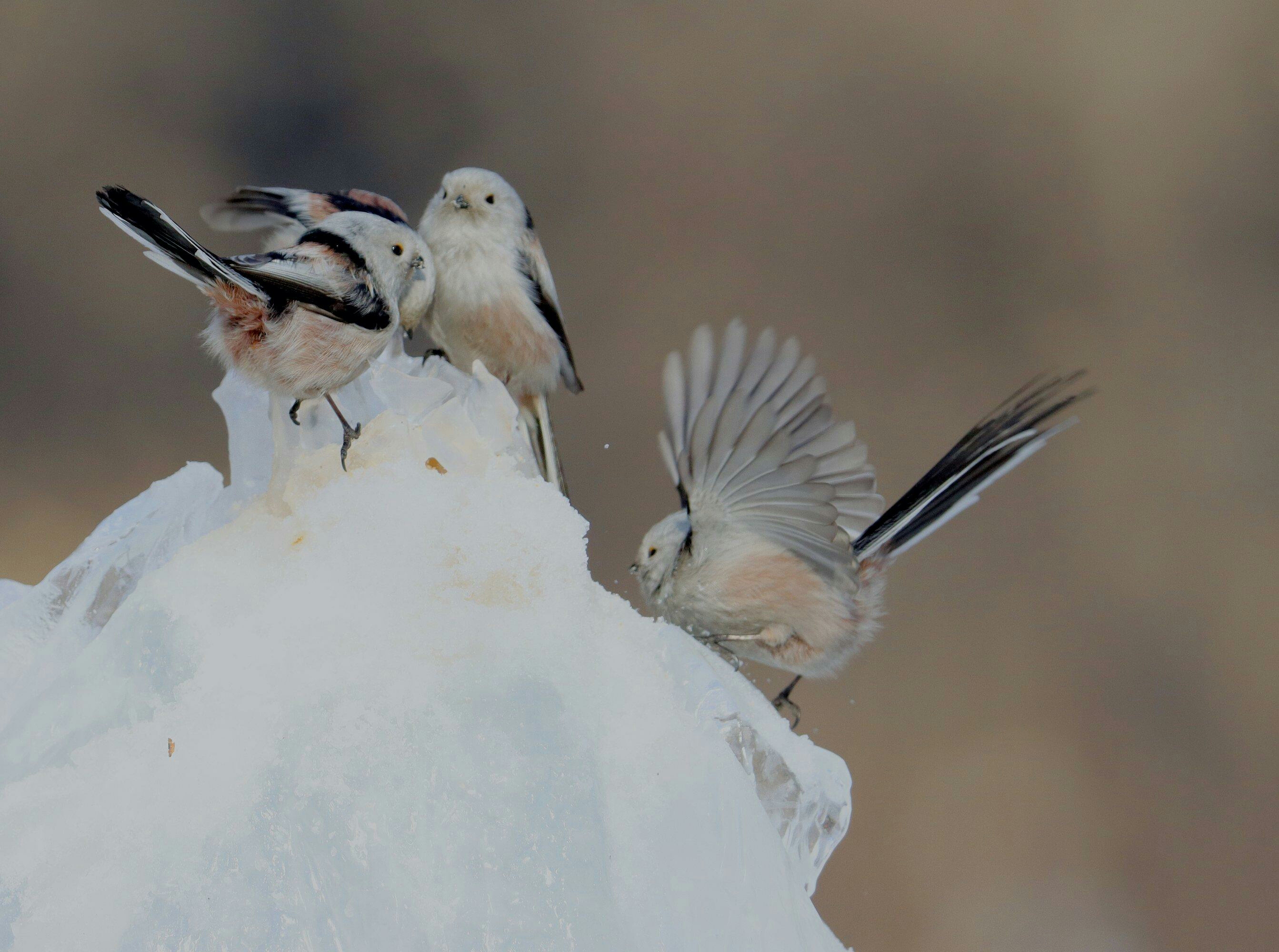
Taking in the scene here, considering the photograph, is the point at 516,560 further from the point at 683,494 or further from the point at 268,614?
the point at 683,494

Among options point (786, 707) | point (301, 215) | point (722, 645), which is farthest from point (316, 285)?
point (786, 707)

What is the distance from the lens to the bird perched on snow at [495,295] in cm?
67

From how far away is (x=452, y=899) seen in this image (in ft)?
1.11

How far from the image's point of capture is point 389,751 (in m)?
0.35

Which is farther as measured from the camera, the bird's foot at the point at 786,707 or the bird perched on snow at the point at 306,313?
the bird's foot at the point at 786,707

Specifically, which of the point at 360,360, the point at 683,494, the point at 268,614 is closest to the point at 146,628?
the point at 268,614

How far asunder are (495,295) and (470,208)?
0.24 ft

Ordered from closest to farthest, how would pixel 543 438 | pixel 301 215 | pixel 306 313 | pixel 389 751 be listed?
1. pixel 389 751
2. pixel 306 313
3. pixel 301 215
4. pixel 543 438

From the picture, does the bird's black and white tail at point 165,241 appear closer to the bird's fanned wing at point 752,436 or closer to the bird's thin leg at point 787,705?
the bird's fanned wing at point 752,436

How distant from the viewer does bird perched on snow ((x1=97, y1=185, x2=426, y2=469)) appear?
46 cm

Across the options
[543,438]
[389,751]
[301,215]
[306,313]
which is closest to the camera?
[389,751]

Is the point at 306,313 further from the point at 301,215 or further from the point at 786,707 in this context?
the point at 786,707

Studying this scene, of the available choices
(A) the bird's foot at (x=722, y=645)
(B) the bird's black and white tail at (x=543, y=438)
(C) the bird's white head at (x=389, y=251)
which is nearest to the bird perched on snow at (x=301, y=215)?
(C) the bird's white head at (x=389, y=251)

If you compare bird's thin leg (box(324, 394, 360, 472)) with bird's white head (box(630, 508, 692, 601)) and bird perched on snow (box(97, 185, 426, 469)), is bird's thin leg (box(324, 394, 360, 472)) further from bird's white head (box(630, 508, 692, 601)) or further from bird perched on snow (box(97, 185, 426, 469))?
bird's white head (box(630, 508, 692, 601))
